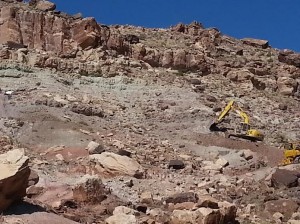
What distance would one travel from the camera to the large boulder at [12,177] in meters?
7.87

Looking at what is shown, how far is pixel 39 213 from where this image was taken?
8258 mm

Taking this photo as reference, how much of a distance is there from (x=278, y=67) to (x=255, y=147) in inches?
691

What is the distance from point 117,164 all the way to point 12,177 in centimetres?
518

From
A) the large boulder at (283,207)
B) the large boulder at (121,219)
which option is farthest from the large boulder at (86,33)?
the large boulder at (121,219)

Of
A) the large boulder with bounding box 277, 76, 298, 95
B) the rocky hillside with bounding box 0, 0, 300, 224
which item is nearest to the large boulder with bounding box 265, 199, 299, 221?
the rocky hillside with bounding box 0, 0, 300, 224

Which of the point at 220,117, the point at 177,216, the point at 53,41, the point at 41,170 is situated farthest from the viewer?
the point at 53,41

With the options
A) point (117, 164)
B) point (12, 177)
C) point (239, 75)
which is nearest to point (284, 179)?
point (117, 164)

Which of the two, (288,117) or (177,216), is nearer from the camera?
(177,216)

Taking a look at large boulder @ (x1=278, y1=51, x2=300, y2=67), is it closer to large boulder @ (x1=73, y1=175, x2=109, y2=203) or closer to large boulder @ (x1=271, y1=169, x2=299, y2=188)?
large boulder @ (x1=271, y1=169, x2=299, y2=188)

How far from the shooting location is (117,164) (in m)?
12.9

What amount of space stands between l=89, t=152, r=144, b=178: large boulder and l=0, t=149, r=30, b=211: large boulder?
456cm

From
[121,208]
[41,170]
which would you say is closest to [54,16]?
[41,170]

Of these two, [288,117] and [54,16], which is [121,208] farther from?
[54,16]

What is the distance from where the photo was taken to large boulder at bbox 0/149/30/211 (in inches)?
310
